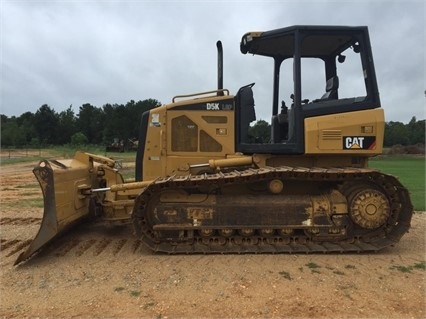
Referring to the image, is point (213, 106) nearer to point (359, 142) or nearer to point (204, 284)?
point (359, 142)

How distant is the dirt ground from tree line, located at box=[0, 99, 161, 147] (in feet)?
233

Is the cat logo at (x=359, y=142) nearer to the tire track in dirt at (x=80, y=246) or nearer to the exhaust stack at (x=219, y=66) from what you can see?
the exhaust stack at (x=219, y=66)

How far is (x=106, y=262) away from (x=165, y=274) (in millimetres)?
1014

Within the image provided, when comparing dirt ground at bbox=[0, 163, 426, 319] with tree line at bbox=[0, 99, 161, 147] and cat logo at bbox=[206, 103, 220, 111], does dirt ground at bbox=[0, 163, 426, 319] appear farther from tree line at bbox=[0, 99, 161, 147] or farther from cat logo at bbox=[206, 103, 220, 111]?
tree line at bbox=[0, 99, 161, 147]

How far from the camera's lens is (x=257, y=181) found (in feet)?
20.4

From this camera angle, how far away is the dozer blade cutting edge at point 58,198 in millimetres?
5645

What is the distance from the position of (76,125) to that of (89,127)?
3352 mm

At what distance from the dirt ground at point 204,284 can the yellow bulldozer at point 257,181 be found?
349 millimetres

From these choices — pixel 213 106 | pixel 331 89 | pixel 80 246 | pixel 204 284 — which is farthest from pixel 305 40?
pixel 80 246

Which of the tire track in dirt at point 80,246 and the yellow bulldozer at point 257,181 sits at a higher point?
the yellow bulldozer at point 257,181

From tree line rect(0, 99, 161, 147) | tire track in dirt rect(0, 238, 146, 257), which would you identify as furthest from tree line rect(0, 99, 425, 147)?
tire track in dirt rect(0, 238, 146, 257)

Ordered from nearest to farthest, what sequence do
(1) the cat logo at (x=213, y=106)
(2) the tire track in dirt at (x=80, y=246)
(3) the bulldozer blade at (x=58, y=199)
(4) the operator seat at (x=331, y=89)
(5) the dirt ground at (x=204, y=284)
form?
(5) the dirt ground at (x=204, y=284)
(3) the bulldozer blade at (x=58, y=199)
(2) the tire track in dirt at (x=80, y=246)
(1) the cat logo at (x=213, y=106)
(4) the operator seat at (x=331, y=89)

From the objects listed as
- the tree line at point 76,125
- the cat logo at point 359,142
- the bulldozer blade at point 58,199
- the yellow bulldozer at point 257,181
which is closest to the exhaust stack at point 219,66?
the yellow bulldozer at point 257,181

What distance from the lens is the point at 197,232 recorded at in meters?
6.12
